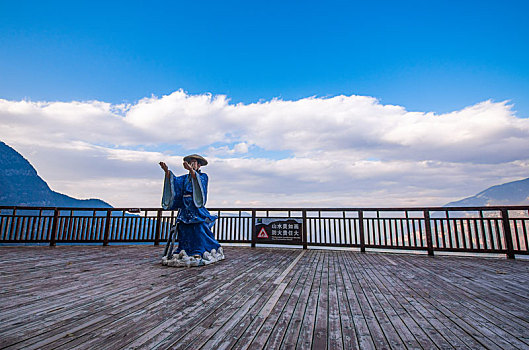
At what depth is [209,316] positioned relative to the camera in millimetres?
1990

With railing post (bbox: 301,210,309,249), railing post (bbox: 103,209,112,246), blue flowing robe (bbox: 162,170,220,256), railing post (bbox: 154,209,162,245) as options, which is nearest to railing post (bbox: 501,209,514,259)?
railing post (bbox: 301,210,309,249)

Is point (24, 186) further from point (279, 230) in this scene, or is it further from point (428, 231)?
point (428, 231)

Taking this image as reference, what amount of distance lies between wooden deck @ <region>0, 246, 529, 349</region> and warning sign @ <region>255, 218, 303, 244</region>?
3.53 m

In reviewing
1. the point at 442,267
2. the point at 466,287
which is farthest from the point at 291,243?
the point at 466,287

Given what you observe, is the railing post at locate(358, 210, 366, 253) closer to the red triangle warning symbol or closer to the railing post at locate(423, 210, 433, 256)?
the railing post at locate(423, 210, 433, 256)

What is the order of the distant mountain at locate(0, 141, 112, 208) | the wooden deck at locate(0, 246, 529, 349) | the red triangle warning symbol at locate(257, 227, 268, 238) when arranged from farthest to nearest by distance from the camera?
the distant mountain at locate(0, 141, 112, 208), the red triangle warning symbol at locate(257, 227, 268, 238), the wooden deck at locate(0, 246, 529, 349)

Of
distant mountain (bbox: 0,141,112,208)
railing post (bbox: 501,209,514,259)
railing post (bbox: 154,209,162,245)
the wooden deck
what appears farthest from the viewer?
distant mountain (bbox: 0,141,112,208)

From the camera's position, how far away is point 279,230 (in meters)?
7.59

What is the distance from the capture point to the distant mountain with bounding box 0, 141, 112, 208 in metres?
99.4

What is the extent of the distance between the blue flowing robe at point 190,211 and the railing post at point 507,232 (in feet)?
21.7

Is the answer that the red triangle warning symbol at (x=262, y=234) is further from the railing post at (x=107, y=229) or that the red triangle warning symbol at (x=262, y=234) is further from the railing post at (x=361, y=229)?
the railing post at (x=107, y=229)

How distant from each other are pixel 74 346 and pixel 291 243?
6356 millimetres

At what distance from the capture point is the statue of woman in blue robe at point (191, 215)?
4.64 m

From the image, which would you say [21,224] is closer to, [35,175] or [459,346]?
[459,346]
